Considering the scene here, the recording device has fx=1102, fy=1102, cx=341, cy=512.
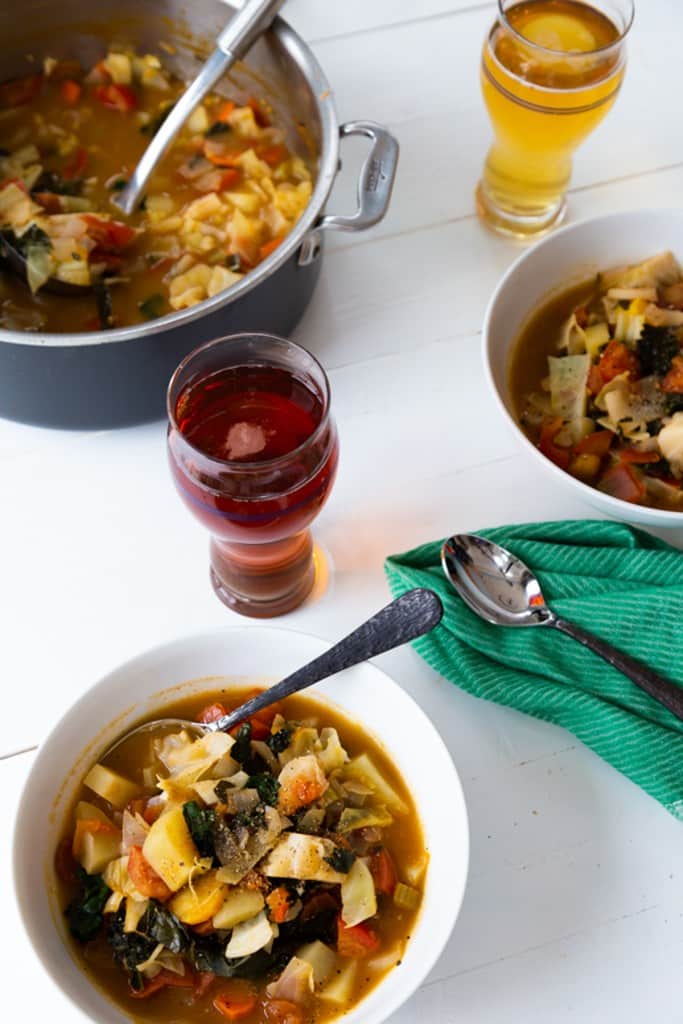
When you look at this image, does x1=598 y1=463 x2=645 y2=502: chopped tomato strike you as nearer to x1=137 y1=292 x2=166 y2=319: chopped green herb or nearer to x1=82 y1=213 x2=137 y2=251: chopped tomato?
x1=137 y1=292 x2=166 y2=319: chopped green herb

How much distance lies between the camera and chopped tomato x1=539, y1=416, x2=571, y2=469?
171 cm

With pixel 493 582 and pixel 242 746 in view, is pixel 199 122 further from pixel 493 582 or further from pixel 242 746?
pixel 242 746

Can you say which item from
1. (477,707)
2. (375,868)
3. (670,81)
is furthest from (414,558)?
(670,81)

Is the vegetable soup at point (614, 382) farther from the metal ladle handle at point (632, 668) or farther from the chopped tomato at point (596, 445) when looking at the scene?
the metal ladle handle at point (632, 668)

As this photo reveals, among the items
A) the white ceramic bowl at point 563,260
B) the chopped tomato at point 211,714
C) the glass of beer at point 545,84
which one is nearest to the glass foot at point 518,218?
the glass of beer at point 545,84

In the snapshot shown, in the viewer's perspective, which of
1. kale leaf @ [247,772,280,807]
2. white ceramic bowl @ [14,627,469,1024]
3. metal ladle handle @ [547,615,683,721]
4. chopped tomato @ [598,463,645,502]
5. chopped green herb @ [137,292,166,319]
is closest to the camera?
white ceramic bowl @ [14,627,469,1024]

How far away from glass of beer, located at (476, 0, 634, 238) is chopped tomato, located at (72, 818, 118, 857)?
128 centimetres

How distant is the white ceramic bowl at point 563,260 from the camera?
5.87 ft

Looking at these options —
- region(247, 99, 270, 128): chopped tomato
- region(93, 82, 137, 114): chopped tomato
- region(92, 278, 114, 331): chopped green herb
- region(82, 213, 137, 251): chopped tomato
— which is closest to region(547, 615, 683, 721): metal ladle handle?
region(92, 278, 114, 331): chopped green herb

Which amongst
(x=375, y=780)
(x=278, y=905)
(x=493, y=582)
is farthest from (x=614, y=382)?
(x=278, y=905)

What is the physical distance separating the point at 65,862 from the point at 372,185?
1096 millimetres

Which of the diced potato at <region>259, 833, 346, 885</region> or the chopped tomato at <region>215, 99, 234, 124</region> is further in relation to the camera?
the chopped tomato at <region>215, 99, 234, 124</region>

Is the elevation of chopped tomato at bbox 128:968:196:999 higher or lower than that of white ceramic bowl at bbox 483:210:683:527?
lower

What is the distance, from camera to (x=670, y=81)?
2.24 metres
